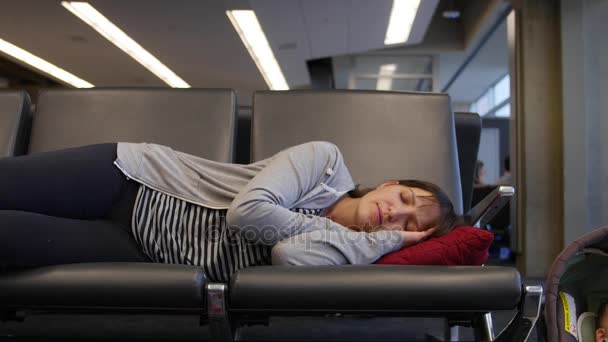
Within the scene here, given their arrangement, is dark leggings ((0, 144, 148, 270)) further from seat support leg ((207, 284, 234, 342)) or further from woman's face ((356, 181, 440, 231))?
woman's face ((356, 181, 440, 231))

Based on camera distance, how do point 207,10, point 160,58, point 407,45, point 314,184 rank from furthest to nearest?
point 407,45 → point 160,58 → point 207,10 → point 314,184

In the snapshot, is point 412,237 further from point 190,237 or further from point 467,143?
point 467,143

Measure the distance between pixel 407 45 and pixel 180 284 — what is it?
28.8 ft

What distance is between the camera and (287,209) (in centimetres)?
129

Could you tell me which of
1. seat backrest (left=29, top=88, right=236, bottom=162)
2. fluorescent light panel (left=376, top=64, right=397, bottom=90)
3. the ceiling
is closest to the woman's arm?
seat backrest (left=29, top=88, right=236, bottom=162)

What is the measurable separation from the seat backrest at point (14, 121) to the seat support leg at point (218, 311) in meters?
1.18

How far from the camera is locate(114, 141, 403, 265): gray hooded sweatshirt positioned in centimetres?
121

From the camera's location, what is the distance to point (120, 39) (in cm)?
762

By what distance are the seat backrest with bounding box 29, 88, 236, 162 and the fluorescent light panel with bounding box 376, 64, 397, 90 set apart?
28.1ft

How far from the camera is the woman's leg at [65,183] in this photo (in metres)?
1.30

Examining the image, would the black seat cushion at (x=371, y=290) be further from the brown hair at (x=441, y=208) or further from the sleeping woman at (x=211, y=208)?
the brown hair at (x=441, y=208)

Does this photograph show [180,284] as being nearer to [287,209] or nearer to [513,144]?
[287,209]

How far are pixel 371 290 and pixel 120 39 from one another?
7448mm

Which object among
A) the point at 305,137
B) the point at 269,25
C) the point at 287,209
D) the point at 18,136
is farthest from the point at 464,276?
the point at 269,25
